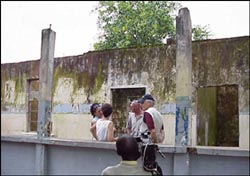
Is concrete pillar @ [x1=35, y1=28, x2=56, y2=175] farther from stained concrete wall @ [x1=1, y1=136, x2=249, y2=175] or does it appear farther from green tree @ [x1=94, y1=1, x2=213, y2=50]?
green tree @ [x1=94, y1=1, x2=213, y2=50]

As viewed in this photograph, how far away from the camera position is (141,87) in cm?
1031

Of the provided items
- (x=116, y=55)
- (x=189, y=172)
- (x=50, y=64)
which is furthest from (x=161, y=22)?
(x=189, y=172)

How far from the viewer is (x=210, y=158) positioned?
469 cm

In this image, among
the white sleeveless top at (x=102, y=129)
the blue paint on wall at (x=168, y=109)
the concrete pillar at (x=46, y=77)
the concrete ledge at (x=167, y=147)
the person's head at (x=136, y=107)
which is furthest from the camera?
the blue paint on wall at (x=168, y=109)

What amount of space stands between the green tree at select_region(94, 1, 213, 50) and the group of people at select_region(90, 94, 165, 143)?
6573mm

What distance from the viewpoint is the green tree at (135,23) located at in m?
12.7

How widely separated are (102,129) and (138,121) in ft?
1.64

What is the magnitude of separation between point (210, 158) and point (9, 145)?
3394 millimetres

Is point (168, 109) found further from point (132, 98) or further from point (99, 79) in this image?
point (99, 79)

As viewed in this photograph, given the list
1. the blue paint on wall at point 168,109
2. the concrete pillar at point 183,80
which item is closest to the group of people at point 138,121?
the concrete pillar at point 183,80

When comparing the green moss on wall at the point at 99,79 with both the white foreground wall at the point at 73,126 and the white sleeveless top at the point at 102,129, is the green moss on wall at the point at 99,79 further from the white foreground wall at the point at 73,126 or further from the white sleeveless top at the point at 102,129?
the white sleeveless top at the point at 102,129

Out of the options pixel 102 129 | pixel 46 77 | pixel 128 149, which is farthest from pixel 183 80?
pixel 128 149

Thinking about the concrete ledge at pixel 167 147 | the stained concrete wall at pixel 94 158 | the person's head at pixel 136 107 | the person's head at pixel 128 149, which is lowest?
the stained concrete wall at pixel 94 158

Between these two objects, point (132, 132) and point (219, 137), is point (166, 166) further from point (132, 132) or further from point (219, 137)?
point (219, 137)
